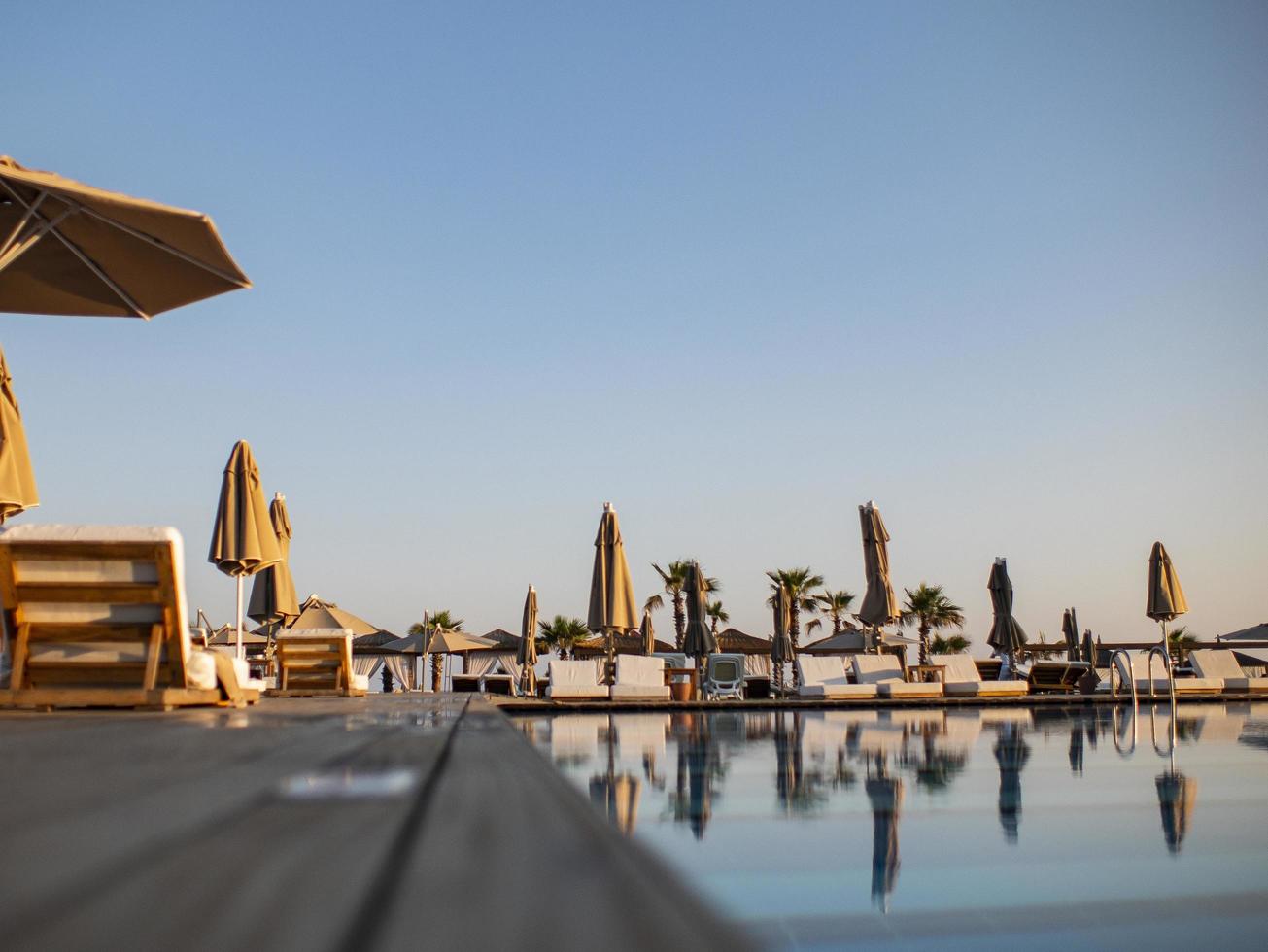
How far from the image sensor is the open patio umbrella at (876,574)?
15.6m

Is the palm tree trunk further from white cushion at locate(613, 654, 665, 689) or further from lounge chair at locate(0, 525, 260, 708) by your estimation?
lounge chair at locate(0, 525, 260, 708)

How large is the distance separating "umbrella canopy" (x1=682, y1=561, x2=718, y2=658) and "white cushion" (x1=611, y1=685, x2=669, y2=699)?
2630mm

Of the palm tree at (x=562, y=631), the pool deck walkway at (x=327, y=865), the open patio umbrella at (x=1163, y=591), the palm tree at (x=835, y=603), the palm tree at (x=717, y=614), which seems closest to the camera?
the pool deck walkway at (x=327, y=865)

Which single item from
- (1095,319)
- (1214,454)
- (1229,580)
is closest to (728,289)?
(1095,319)

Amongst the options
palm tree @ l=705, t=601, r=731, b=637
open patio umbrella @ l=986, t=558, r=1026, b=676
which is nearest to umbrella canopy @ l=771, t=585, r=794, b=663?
open patio umbrella @ l=986, t=558, r=1026, b=676

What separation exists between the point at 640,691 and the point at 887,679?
3944 millimetres

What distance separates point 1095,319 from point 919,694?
11102 millimetres

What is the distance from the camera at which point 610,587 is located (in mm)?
13625

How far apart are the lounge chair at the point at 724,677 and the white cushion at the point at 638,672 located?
2.28 meters

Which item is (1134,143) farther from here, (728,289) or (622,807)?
(622,807)

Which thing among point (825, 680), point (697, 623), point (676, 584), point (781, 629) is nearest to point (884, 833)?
point (825, 680)

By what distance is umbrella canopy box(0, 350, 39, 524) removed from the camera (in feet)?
21.5

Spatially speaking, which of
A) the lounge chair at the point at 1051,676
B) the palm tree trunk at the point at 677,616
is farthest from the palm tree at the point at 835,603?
the lounge chair at the point at 1051,676

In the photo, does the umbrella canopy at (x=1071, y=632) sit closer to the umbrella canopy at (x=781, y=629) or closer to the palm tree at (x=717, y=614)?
the umbrella canopy at (x=781, y=629)
